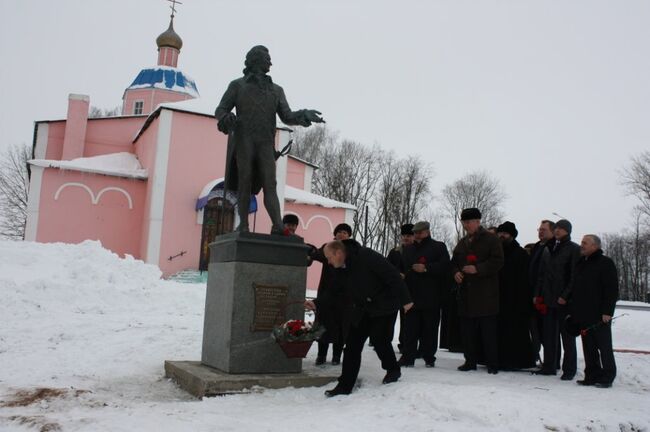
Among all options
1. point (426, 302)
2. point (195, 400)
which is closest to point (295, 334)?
point (195, 400)

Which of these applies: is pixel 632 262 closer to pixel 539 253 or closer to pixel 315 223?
pixel 315 223

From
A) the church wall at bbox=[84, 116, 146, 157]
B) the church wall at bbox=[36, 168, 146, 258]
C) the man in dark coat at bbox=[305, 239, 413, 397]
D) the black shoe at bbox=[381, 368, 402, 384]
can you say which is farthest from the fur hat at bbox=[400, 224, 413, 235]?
the church wall at bbox=[84, 116, 146, 157]

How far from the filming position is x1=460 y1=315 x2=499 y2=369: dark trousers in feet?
22.8

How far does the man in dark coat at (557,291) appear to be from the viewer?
6746 millimetres

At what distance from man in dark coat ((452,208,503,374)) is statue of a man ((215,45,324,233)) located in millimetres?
2305

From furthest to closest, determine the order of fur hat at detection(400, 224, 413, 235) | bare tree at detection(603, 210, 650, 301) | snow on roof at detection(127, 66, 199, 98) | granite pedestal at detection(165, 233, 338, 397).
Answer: bare tree at detection(603, 210, 650, 301) → snow on roof at detection(127, 66, 199, 98) → fur hat at detection(400, 224, 413, 235) → granite pedestal at detection(165, 233, 338, 397)

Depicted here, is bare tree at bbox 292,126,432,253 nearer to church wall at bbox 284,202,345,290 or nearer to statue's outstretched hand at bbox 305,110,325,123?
church wall at bbox 284,202,345,290

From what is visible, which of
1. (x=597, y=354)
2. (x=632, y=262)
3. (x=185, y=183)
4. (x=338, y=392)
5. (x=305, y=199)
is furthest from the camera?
(x=632, y=262)

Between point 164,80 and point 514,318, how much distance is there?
29.5m

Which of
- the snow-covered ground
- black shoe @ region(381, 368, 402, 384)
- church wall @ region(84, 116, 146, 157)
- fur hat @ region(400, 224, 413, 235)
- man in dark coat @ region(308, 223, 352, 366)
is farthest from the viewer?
church wall @ region(84, 116, 146, 157)

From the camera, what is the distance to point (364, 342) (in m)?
5.77

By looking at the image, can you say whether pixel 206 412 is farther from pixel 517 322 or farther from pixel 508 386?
pixel 517 322

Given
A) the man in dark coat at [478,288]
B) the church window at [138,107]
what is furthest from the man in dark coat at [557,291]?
the church window at [138,107]

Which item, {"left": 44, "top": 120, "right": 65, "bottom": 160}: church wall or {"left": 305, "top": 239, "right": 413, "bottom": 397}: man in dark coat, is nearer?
{"left": 305, "top": 239, "right": 413, "bottom": 397}: man in dark coat
